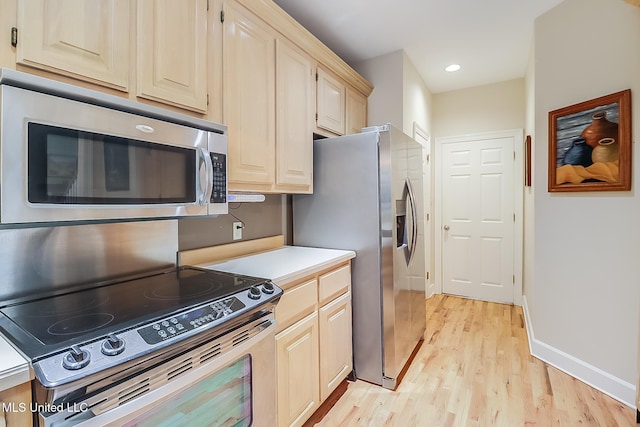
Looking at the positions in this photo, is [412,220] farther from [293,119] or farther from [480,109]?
[480,109]

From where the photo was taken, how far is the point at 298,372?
1.60 m

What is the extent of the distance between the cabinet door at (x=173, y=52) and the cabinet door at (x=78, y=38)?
7cm

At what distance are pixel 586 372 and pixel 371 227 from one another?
5.73 ft

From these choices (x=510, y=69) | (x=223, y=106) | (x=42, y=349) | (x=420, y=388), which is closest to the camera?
(x=42, y=349)

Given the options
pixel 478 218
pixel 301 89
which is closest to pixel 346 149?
pixel 301 89

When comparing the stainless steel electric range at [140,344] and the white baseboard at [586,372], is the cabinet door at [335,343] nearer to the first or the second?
the stainless steel electric range at [140,344]

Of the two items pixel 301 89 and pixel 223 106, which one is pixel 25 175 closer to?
pixel 223 106

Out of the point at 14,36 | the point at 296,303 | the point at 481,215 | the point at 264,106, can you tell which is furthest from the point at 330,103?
the point at 481,215

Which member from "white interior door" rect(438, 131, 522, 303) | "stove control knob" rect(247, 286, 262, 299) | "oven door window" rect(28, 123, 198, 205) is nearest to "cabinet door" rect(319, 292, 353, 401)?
"stove control knob" rect(247, 286, 262, 299)

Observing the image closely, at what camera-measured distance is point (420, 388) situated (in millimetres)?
2096

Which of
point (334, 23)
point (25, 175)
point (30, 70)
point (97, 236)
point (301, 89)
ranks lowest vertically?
point (97, 236)

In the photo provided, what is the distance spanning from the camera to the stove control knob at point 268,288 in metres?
1.30

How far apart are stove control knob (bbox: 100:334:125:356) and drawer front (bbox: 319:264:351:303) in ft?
3.59

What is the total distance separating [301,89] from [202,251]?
4.02 feet
